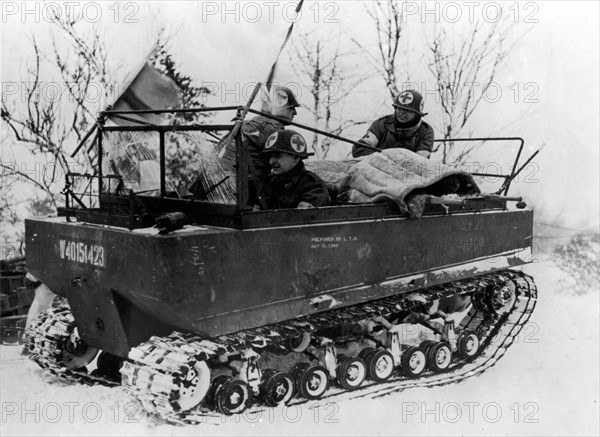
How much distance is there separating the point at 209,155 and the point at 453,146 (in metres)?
6.71

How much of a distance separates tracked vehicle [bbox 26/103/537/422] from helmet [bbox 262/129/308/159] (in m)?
0.47

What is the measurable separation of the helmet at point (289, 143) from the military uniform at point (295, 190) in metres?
0.15

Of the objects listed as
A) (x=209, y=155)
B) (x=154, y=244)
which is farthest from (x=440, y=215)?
(x=154, y=244)

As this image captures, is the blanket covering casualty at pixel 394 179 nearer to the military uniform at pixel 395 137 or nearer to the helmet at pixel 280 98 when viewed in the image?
the helmet at pixel 280 98

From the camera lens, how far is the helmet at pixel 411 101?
25.6ft

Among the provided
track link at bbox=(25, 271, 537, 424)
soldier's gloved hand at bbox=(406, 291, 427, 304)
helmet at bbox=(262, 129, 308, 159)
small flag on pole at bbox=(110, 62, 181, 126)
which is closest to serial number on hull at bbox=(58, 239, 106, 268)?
track link at bbox=(25, 271, 537, 424)

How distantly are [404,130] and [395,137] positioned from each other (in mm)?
132

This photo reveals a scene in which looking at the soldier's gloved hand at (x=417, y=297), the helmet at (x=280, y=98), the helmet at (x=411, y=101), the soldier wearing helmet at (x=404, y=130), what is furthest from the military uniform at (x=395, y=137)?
the soldier's gloved hand at (x=417, y=297)

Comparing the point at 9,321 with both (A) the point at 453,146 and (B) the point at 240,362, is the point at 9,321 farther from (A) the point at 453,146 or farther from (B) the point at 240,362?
(A) the point at 453,146

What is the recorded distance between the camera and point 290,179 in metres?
5.81

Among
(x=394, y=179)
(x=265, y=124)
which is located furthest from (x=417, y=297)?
(x=265, y=124)

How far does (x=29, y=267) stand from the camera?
19.4 feet

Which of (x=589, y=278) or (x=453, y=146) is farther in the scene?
(x=453, y=146)

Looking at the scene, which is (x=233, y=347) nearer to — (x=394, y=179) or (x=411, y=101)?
(x=394, y=179)
